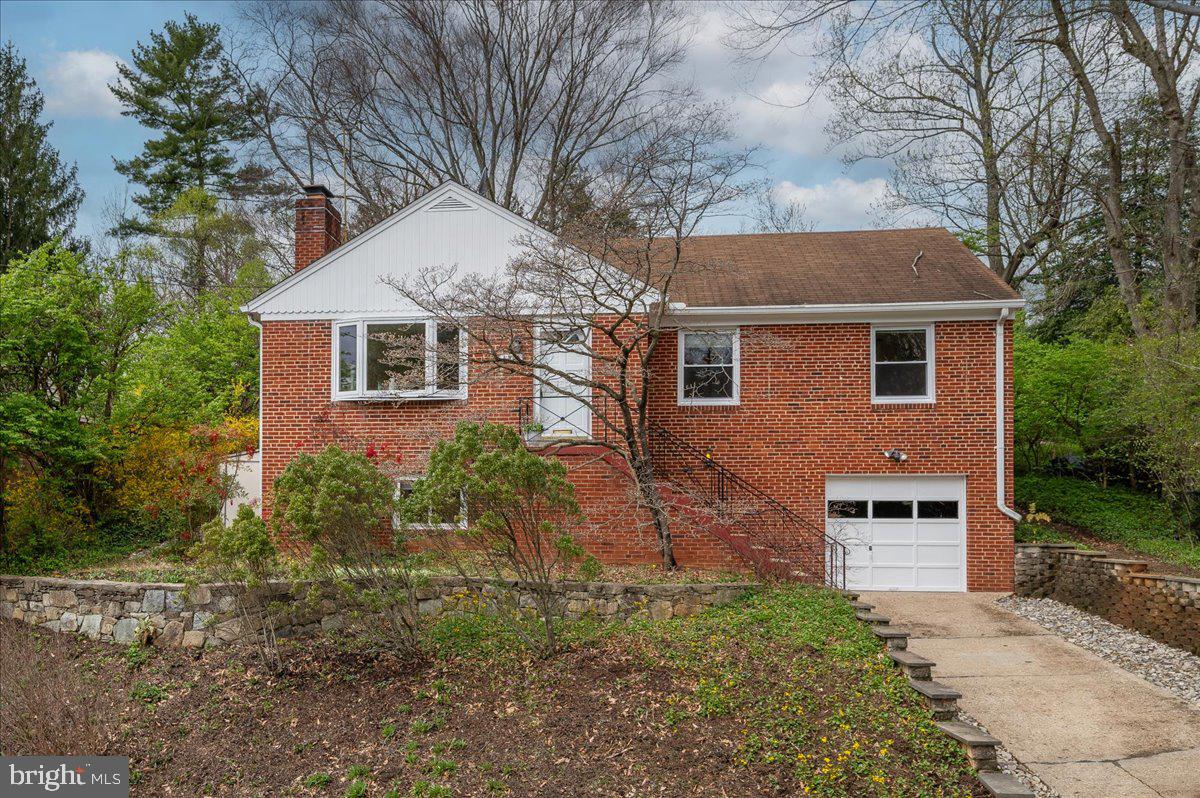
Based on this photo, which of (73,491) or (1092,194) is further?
(1092,194)

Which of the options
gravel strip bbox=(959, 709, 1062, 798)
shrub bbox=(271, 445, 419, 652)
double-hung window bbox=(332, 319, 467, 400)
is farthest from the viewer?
double-hung window bbox=(332, 319, 467, 400)

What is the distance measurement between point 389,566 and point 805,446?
699 cm

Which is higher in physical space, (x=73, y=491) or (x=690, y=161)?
(x=690, y=161)

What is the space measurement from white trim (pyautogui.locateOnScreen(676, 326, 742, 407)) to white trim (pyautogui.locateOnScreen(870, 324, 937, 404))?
2133mm

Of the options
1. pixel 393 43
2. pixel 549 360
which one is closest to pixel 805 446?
pixel 549 360

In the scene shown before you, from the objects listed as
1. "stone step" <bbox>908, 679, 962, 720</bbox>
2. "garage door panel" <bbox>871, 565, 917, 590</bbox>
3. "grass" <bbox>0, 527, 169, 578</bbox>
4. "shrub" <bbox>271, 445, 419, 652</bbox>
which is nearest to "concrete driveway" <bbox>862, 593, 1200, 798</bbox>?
"stone step" <bbox>908, 679, 962, 720</bbox>

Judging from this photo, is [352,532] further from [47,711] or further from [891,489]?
[891,489]

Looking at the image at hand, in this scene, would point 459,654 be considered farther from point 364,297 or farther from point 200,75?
point 200,75

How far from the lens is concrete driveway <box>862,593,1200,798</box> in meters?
6.13

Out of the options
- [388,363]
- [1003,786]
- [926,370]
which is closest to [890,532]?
[926,370]

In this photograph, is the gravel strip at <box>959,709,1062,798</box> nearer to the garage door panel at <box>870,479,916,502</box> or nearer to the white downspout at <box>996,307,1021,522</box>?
the garage door panel at <box>870,479,916,502</box>

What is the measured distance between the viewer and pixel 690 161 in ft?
31.7

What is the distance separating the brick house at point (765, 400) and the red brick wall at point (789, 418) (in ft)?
0.07

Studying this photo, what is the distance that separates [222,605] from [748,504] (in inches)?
289
